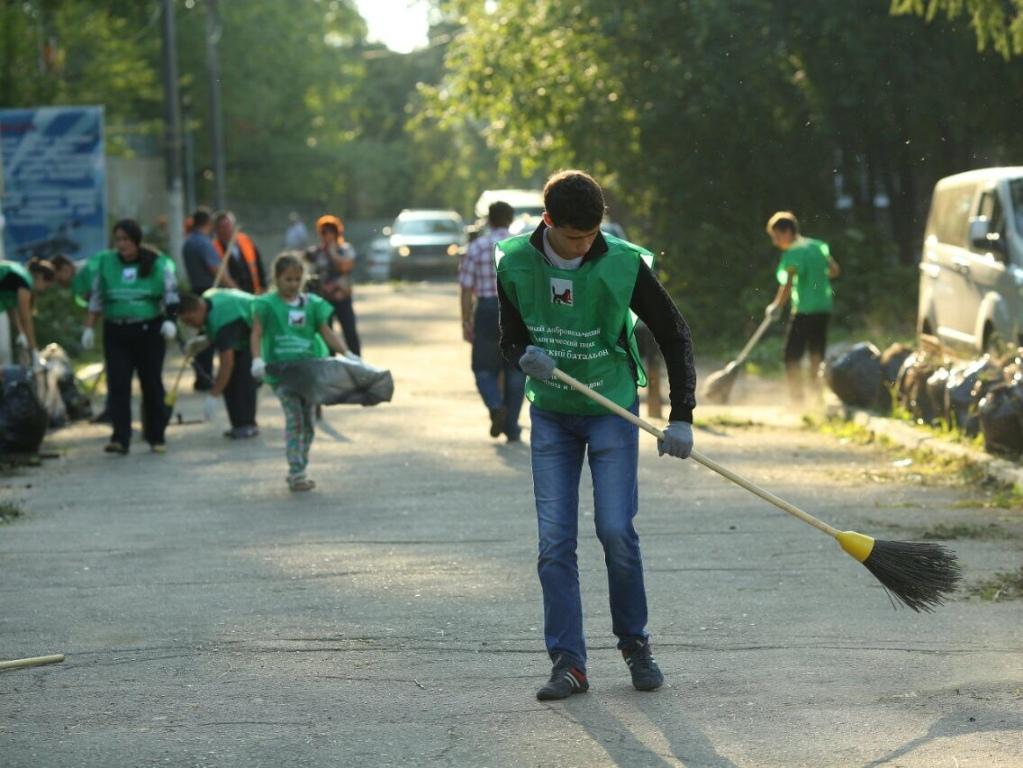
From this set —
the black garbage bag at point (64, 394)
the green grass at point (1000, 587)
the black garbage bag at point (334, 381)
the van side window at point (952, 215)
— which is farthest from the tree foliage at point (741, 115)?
the green grass at point (1000, 587)

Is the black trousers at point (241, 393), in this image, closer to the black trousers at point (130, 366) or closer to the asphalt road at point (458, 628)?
the black trousers at point (130, 366)

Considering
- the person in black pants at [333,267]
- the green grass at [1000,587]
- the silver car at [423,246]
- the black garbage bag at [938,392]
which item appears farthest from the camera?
the silver car at [423,246]

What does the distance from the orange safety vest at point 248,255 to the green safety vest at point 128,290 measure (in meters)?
3.82

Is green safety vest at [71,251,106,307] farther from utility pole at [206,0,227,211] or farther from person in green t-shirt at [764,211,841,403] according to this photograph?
utility pole at [206,0,227,211]

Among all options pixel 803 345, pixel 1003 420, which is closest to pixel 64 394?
pixel 803 345

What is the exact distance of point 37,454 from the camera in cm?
1386

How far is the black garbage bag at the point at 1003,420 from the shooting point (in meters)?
11.5

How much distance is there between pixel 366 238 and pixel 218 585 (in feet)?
201

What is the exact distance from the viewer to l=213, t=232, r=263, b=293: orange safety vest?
57.7ft

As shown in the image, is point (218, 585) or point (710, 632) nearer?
point (710, 632)

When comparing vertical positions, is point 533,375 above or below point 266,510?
above

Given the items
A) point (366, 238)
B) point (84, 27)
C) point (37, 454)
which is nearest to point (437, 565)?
point (37, 454)

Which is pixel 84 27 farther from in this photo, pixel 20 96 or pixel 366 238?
pixel 366 238

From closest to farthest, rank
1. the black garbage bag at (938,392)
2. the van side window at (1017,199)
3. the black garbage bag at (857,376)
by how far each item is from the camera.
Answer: the black garbage bag at (938,392) < the van side window at (1017,199) < the black garbage bag at (857,376)
